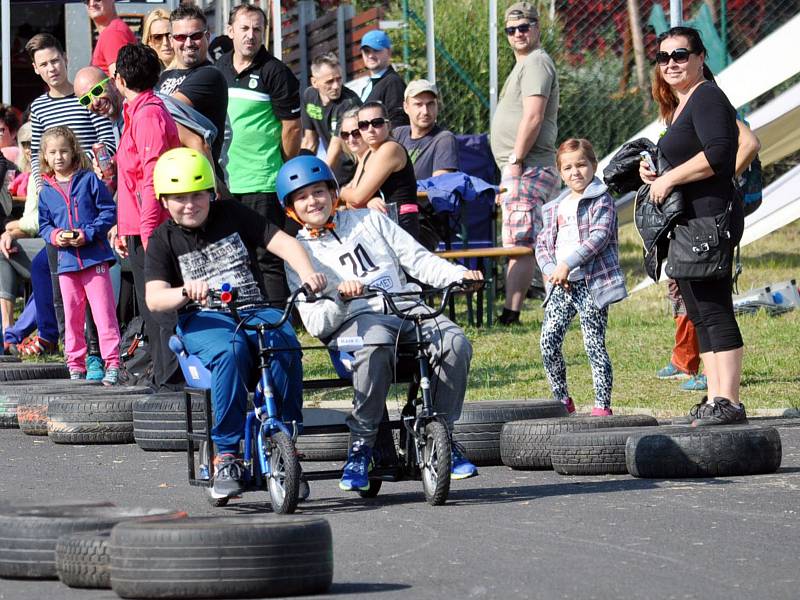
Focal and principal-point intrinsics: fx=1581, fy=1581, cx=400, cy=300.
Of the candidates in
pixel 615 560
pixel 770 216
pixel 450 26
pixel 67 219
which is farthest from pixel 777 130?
pixel 615 560

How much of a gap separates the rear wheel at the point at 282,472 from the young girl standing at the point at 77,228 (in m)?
4.69

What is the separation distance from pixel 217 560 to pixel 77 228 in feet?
21.8

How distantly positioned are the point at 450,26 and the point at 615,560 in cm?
1606

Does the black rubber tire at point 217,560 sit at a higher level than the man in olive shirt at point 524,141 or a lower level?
lower

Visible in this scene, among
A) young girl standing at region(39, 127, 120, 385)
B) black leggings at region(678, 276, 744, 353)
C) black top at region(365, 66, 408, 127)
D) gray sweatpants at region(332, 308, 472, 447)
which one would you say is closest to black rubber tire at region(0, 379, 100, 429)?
young girl standing at region(39, 127, 120, 385)

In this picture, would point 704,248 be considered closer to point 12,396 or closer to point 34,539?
point 34,539

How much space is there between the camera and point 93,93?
35.8ft

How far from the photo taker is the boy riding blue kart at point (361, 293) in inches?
265

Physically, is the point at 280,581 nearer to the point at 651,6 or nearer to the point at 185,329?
the point at 185,329

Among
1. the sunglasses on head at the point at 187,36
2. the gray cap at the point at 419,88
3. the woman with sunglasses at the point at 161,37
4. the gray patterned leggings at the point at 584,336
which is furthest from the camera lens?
the gray cap at the point at 419,88

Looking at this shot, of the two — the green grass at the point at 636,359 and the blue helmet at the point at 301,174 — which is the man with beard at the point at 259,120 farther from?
the blue helmet at the point at 301,174

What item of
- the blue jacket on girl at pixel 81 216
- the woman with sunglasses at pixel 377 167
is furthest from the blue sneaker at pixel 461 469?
the blue jacket on girl at pixel 81 216

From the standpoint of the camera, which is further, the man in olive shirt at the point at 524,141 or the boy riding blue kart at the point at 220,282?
the man in olive shirt at the point at 524,141

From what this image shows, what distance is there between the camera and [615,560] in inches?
207
